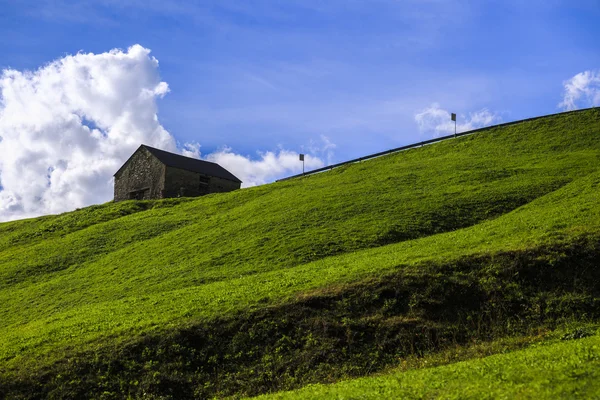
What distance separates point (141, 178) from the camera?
78312 mm

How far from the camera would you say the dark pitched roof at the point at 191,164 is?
77000 mm

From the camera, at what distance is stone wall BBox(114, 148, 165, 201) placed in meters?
75.8

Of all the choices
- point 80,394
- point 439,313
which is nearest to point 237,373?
point 80,394

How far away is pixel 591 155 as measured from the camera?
1859 inches

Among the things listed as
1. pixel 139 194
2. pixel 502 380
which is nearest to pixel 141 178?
pixel 139 194

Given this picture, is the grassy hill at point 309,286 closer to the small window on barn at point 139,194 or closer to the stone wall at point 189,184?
the stone wall at point 189,184

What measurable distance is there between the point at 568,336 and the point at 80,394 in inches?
625

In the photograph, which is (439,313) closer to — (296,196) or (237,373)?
(237,373)

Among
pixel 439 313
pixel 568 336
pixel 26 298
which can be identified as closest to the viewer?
pixel 568 336

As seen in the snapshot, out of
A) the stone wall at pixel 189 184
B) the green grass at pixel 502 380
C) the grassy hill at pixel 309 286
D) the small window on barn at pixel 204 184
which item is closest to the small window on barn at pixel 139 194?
the stone wall at pixel 189 184

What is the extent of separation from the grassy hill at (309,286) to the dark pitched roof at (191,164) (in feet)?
97.0

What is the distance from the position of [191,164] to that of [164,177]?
647 cm

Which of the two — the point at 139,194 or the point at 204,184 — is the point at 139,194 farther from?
the point at 204,184

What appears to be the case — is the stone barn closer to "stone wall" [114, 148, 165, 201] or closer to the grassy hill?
"stone wall" [114, 148, 165, 201]
